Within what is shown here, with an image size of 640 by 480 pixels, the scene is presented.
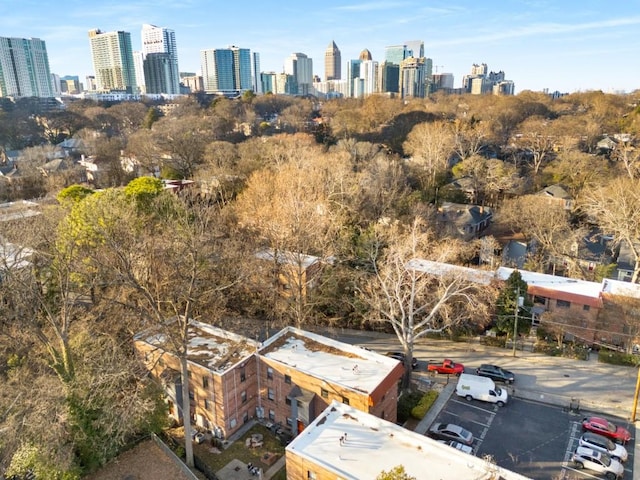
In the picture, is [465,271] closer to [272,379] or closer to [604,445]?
[604,445]

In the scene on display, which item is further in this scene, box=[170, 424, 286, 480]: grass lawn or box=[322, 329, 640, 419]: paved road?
box=[322, 329, 640, 419]: paved road

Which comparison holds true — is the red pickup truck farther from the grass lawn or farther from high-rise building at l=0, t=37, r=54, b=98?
high-rise building at l=0, t=37, r=54, b=98

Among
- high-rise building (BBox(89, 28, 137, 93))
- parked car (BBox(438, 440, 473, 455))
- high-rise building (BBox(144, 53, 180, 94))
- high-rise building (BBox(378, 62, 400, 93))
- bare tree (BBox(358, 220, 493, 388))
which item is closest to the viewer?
parked car (BBox(438, 440, 473, 455))

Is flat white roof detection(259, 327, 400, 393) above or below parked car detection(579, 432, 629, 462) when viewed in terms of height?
above

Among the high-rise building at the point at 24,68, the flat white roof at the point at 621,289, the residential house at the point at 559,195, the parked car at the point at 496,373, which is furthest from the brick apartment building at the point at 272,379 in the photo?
the high-rise building at the point at 24,68

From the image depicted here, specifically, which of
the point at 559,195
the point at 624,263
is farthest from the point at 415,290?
the point at 559,195

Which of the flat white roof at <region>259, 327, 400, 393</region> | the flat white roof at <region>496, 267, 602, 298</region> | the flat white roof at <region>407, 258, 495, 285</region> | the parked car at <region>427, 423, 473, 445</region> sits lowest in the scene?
the parked car at <region>427, 423, 473, 445</region>

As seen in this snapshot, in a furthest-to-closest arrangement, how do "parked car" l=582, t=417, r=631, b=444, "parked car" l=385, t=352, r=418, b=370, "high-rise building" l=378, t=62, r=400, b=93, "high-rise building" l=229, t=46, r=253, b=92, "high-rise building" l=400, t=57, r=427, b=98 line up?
1. "high-rise building" l=229, t=46, r=253, b=92
2. "high-rise building" l=378, t=62, r=400, b=93
3. "high-rise building" l=400, t=57, r=427, b=98
4. "parked car" l=385, t=352, r=418, b=370
5. "parked car" l=582, t=417, r=631, b=444

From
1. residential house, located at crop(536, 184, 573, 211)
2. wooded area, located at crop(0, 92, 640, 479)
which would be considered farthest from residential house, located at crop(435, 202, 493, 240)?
residential house, located at crop(536, 184, 573, 211)

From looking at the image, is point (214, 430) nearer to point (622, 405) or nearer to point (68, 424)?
point (68, 424)
